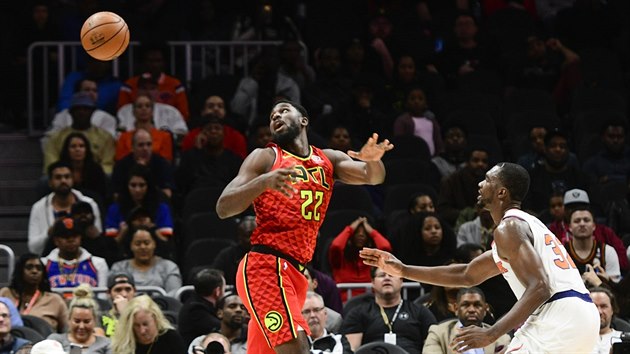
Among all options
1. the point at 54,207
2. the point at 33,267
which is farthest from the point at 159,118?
the point at 33,267

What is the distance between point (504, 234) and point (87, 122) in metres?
9.35

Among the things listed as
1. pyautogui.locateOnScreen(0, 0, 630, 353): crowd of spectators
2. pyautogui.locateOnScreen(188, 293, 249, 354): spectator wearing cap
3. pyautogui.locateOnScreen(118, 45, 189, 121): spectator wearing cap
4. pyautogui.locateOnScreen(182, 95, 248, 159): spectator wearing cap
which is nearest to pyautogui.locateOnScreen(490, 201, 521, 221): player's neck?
pyautogui.locateOnScreen(0, 0, 630, 353): crowd of spectators

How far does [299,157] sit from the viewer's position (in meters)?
9.08

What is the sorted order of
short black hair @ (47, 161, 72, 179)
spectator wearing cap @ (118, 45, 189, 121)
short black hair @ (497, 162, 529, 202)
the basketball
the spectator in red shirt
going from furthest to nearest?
spectator wearing cap @ (118, 45, 189, 121), short black hair @ (47, 161, 72, 179), the spectator in red shirt, the basketball, short black hair @ (497, 162, 529, 202)

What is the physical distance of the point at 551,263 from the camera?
7945 mm

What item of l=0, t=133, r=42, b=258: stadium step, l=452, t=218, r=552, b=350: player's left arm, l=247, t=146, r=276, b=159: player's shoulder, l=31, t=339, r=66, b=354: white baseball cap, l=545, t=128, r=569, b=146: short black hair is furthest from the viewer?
l=0, t=133, r=42, b=258: stadium step

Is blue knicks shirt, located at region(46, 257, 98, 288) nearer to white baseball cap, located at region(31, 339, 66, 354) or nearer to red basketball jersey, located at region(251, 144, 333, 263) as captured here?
white baseball cap, located at region(31, 339, 66, 354)

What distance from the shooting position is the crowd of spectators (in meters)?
12.5

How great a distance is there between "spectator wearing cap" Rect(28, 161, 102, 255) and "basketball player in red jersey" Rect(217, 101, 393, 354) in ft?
19.5

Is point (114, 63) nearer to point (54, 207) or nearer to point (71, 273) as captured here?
point (54, 207)

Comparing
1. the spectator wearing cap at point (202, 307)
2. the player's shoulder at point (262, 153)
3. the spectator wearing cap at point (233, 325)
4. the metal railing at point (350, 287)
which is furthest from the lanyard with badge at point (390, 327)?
the player's shoulder at point (262, 153)

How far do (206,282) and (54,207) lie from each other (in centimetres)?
310

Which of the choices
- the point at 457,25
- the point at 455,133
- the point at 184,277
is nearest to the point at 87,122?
the point at 184,277

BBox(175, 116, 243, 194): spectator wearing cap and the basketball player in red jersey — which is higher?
the basketball player in red jersey
